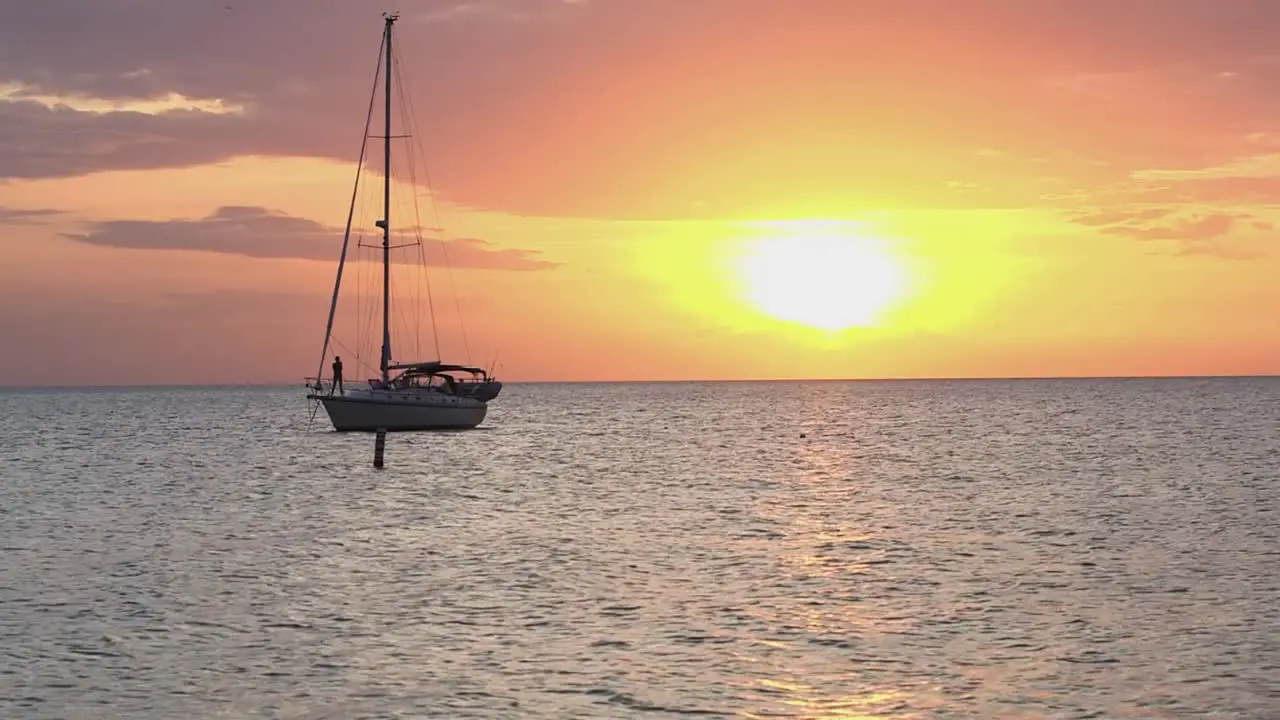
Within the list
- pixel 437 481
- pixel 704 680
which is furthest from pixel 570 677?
pixel 437 481

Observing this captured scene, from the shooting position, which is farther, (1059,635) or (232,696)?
(1059,635)

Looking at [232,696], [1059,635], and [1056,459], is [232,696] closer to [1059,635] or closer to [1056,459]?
[1059,635]

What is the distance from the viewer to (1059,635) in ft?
86.2

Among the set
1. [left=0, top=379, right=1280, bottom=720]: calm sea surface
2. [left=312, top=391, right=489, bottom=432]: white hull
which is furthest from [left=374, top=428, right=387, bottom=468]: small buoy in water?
[left=312, top=391, right=489, bottom=432]: white hull

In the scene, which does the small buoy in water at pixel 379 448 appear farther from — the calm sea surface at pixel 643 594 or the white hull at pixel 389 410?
the white hull at pixel 389 410

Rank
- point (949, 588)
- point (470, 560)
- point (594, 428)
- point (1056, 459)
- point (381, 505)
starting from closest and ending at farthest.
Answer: point (949, 588), point (470, 560), point (381, 505), point (1056, 459), point (594, 428)

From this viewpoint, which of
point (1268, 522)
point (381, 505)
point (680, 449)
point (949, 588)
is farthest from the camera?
point (680, 449)

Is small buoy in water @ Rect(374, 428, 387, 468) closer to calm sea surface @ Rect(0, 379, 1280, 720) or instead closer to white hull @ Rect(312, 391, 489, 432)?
calm sea surface @ Rect(0, 379, 1280, 720)

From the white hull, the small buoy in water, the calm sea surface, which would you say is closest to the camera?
the calm sea surface

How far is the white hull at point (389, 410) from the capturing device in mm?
95062

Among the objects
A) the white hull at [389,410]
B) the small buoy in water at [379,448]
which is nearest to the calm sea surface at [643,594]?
the small buoy in water at [379,448]

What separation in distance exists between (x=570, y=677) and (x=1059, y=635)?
10.2 meters

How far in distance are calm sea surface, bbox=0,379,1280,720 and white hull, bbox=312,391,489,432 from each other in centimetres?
2160

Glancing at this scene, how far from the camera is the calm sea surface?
21.8 meters
